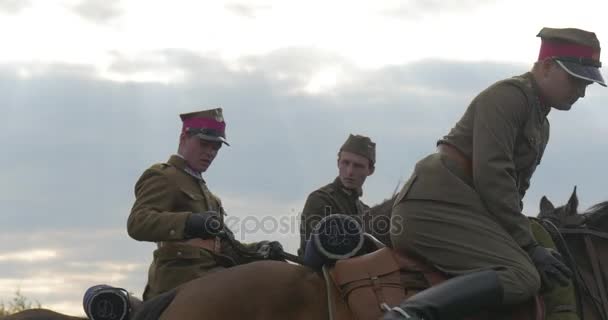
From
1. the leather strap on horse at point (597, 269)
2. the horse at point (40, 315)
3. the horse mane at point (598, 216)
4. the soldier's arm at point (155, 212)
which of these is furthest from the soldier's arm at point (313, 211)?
the leather strap on horse at point (597, 269)

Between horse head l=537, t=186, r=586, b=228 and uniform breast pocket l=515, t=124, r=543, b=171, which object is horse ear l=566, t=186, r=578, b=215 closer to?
horse head l=537, t=186, r=586, b=228

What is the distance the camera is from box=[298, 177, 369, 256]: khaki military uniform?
11.9 m

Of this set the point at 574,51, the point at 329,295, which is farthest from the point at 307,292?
the point at 574,51

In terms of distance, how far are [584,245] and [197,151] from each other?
397 cm

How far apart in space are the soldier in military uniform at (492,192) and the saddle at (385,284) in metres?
0.13

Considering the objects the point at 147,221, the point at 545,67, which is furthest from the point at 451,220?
the point at 147,221

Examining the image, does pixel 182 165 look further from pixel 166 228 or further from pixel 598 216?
pixel 598 216

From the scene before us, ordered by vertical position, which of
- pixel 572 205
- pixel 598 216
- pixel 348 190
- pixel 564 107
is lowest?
pixel 598 216

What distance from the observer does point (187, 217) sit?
8.84 m

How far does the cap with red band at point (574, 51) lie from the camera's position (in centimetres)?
767

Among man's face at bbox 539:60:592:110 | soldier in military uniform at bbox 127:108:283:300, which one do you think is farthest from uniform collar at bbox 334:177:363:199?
man's face at bbox 539:60:592:110

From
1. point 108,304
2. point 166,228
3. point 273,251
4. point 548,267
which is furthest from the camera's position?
point 166,228

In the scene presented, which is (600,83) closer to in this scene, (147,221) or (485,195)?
(485,195)

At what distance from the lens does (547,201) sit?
28.0ft
